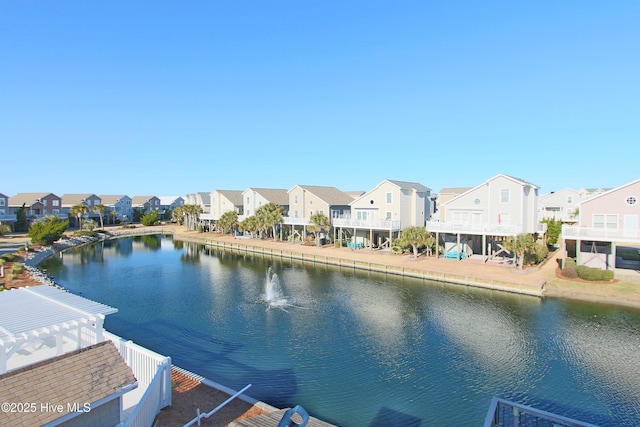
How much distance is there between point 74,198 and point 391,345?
9148 cm

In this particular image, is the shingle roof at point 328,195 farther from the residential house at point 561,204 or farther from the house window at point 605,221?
the residential house at point 561,204

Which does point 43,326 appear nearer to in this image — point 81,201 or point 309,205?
point 309,205

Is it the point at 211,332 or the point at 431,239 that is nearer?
the point at 211,332

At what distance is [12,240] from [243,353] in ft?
185

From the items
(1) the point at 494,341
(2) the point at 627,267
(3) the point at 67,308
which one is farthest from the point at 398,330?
(2) the point at 627,267

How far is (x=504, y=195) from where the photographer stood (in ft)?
120

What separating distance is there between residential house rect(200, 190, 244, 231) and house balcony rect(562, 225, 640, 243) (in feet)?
164

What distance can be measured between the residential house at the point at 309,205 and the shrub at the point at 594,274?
30308 millimetres

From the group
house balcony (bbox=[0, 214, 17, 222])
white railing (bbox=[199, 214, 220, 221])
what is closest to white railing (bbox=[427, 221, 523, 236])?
white railing (bbox=[199, 214, 220, 221])

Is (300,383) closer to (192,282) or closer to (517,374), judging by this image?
(517,374)

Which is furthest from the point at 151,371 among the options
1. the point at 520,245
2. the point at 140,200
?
the point at 140,200

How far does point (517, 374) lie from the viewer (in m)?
15.6

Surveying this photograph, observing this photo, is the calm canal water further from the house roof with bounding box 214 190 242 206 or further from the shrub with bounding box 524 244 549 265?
the house roof with bounding box 214 190 242 206

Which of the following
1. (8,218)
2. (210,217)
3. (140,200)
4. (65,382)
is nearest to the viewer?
(65,382)
